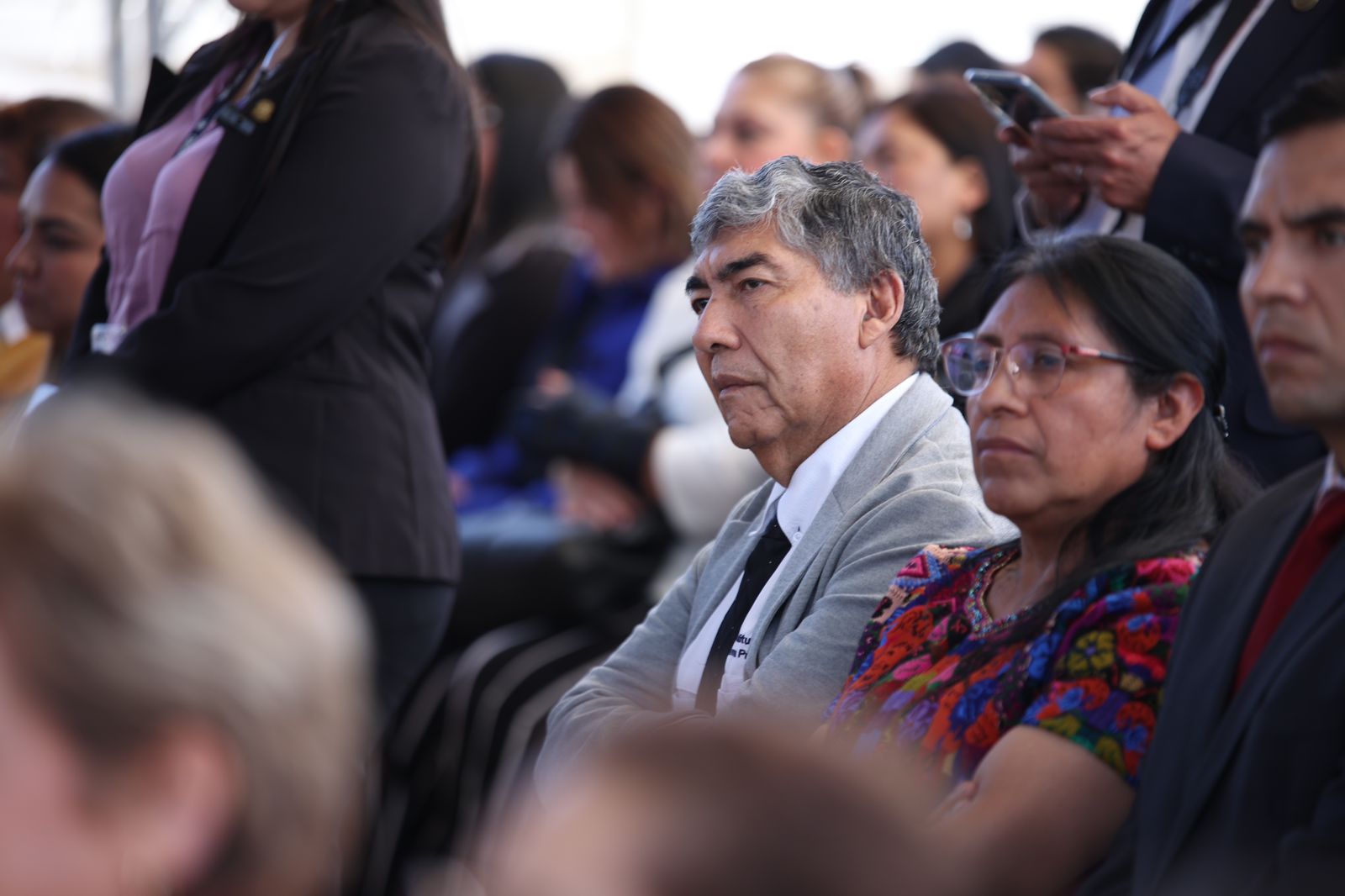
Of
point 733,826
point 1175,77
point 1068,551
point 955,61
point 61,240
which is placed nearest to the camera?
point 733,826

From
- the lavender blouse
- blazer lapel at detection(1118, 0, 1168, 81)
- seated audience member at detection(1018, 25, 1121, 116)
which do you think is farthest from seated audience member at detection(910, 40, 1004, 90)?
the lavender blouse

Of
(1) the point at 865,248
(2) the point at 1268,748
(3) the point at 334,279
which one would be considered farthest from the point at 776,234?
(2) the point at 1268,748

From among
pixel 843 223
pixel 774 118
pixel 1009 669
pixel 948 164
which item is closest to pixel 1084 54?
pixel 948 164

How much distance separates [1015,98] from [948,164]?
5.02 feet

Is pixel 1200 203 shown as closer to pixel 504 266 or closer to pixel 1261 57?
pixel 1261 57

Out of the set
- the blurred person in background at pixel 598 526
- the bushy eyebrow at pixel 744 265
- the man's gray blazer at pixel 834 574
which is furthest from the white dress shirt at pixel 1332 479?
the blurred person in background at pixel 598 526

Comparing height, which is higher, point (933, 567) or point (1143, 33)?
point (1143, 33)

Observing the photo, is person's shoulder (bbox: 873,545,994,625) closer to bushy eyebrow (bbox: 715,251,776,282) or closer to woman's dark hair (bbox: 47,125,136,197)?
bushy eyebrow (bbox: 715,251,776,282)

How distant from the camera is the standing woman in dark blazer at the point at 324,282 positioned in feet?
9.50

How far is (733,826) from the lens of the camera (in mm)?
852

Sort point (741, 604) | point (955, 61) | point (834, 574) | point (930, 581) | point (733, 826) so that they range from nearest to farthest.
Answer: point (733, 826) → point (930, 581) → point (834, 574) → point (741, 604) → point (955, 61)

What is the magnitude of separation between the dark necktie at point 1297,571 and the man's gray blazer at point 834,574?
2.13 ft

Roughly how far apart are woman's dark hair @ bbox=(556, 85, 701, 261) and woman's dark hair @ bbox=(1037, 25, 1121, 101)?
3.47 ft

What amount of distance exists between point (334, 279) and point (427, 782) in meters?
2.02
